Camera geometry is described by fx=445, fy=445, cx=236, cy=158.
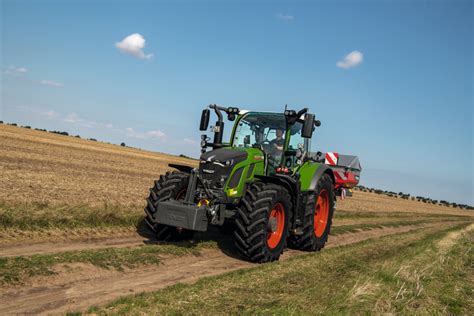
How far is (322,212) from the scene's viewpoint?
1015 centimetres

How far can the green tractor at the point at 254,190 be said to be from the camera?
7.18 meters

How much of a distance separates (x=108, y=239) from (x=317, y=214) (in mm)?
4672

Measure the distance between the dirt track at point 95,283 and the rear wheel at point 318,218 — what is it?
2020 mm

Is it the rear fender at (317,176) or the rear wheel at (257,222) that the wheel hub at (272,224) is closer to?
the rear wheel at (257,222)

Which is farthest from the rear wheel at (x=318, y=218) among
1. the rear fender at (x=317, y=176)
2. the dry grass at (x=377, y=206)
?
the dry grass at (x=377, y=206)

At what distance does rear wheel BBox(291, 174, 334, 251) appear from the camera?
29.1ft

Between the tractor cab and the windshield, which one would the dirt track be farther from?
the windshield

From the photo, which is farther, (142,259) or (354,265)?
(354,265)

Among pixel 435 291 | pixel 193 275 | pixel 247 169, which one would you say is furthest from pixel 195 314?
pixel 247 169

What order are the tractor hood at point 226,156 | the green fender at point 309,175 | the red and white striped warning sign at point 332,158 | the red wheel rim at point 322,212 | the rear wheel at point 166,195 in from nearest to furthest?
the tractor hood at point 226,156, the rear wheel at point 166,195, the green fender at point 309,175, the red wheel rim at point 322,212, the red and white striped warning sign at point 332,158

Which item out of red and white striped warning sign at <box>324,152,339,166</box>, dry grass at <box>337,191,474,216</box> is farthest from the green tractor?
dry grass at <box>337,191,474,216</box>

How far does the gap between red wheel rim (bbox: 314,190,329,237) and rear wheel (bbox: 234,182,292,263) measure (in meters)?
2.57

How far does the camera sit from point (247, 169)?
7895mm

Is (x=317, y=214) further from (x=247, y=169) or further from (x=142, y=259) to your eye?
(x=142, y=259)
